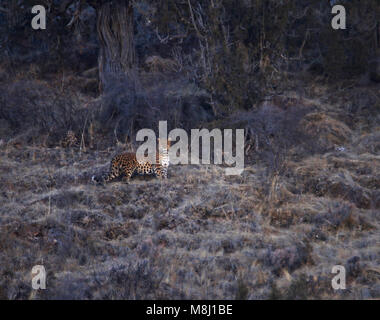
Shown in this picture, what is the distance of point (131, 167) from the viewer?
29.6 ft


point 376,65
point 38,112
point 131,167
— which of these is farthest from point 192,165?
point 376,65

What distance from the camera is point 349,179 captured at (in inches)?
340

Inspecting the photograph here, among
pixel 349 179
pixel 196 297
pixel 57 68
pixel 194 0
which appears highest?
pixel 194 0

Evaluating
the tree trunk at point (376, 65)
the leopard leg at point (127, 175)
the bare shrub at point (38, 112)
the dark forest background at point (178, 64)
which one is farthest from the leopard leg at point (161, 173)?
the tree trunk at point (376, 65)

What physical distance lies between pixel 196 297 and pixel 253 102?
609cm

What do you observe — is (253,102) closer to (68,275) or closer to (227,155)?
(227,155)

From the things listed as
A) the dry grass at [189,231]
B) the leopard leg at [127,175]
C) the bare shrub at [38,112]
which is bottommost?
the dry grass at [189,231]

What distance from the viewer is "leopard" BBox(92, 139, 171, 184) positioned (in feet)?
29.5

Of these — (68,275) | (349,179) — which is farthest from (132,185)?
(349,179)

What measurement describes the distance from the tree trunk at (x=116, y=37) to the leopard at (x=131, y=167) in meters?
3.79

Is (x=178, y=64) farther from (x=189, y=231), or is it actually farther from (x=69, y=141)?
(x=189, y=231)

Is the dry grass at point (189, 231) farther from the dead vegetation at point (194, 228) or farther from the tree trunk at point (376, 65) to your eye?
the tree trunk at point (376, 65)

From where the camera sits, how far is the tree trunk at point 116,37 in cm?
1248

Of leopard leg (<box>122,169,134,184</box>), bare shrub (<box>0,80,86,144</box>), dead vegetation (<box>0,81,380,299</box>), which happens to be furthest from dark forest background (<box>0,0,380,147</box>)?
leopard leg (<box>122,169,134,184</box>)
